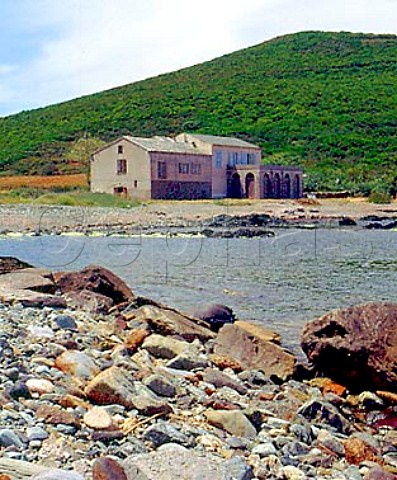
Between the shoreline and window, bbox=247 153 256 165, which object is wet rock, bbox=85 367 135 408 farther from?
window, bbox=247 153 256 165

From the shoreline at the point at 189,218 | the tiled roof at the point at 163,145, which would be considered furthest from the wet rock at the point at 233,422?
the tiled roof at the point at 163,145

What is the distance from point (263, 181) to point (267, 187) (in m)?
1.14

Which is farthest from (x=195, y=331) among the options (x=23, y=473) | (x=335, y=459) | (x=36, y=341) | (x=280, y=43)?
(x=280, y=43)

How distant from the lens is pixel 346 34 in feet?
385

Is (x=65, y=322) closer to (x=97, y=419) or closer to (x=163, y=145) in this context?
(x=97, y=419)

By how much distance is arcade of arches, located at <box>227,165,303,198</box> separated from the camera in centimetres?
5197

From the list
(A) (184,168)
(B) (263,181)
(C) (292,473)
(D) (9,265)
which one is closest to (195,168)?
(A) (184,168)

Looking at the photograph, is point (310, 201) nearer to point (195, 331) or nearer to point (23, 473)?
point (195, 331)

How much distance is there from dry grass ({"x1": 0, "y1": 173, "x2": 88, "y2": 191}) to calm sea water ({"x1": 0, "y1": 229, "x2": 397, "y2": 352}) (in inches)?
966

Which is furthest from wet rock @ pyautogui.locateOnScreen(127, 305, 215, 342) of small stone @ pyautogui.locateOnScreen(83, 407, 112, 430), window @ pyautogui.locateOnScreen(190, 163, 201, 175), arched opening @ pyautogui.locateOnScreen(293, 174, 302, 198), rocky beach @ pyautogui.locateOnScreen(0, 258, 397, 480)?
arched opening @ pyautogui.locateOnScreen(293, 174, 302, 198)

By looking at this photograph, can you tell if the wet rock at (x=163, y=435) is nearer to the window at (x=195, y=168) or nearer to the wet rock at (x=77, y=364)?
the wet rock at (x=77, y=364)

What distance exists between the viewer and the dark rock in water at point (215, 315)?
1057 cm

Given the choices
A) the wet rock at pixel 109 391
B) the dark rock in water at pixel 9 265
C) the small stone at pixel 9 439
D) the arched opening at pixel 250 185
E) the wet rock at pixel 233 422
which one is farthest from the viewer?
the arched opening at pixel 250 185

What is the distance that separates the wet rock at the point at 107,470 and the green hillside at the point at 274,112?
169ft
